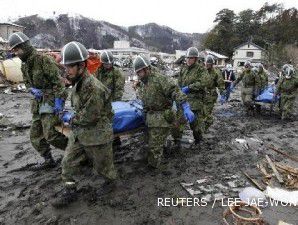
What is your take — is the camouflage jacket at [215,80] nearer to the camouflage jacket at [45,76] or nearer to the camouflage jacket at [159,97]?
the camouflage jacket at [159,97]

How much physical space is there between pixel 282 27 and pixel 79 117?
2079 inches

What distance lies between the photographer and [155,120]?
15.7 feet

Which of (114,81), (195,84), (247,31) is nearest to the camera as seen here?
(114,81)

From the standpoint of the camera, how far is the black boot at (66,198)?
3.99 m

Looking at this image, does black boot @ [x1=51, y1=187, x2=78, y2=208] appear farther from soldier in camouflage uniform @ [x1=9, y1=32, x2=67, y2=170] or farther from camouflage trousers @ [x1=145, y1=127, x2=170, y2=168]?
camouflage trousers @ [x1=145, y1=127, x2=170, y2=168]

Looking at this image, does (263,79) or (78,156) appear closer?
(78,156)

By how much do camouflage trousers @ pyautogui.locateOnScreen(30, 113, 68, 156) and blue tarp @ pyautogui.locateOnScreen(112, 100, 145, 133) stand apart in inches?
34.6

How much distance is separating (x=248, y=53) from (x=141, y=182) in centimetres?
4713

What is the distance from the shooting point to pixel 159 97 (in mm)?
4816

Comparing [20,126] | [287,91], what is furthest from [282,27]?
[20,126]

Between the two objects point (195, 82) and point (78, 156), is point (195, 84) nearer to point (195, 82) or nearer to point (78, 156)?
point (195, 82)

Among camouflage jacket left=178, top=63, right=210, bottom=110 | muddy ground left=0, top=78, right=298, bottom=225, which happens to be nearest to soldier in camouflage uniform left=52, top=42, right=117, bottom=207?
muddy ground left=0, top=78, right=298, bottom=225

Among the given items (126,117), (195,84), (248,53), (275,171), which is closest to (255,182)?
(275,171)

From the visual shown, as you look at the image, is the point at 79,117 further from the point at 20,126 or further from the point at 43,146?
the point at 20,126
